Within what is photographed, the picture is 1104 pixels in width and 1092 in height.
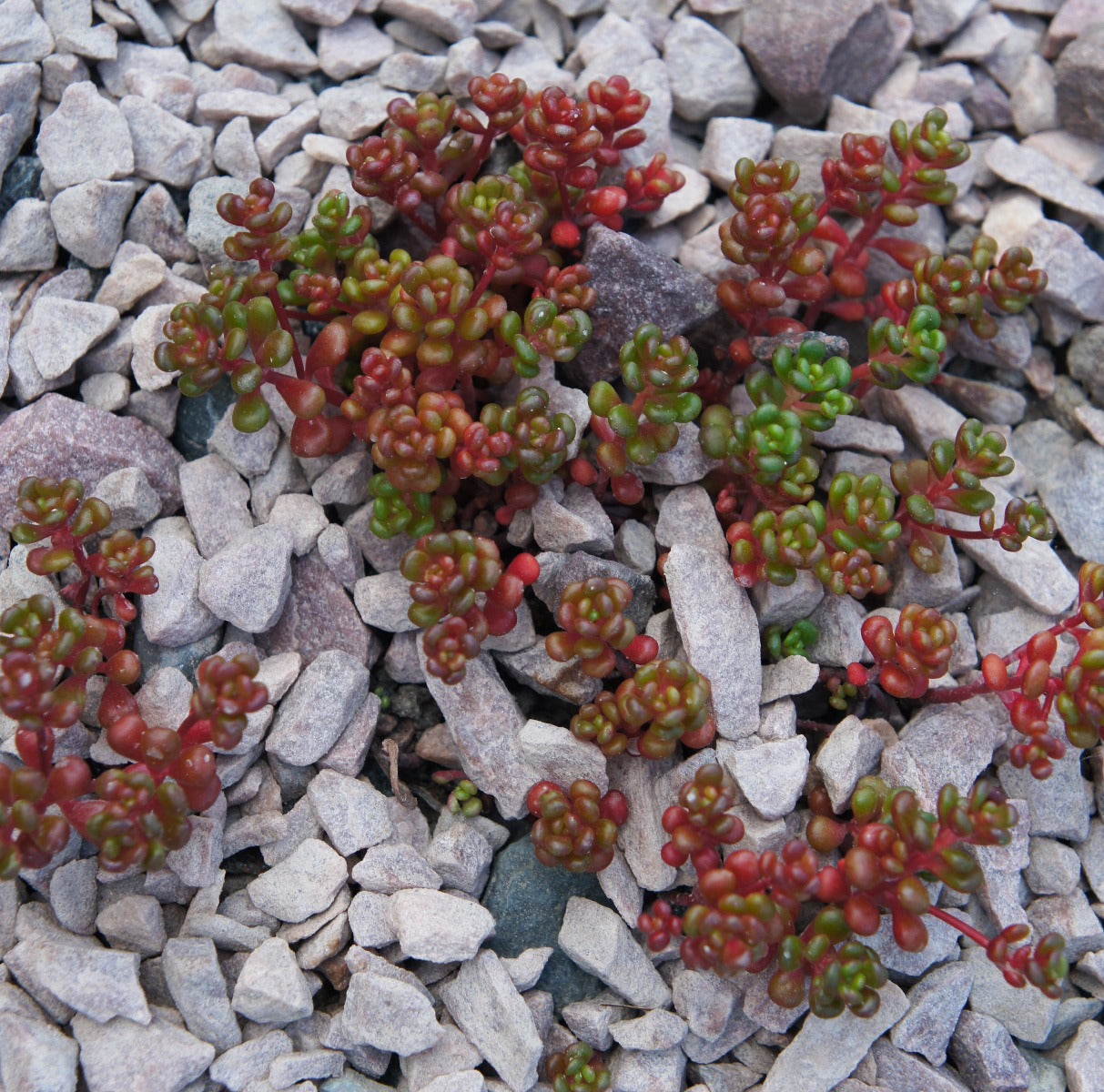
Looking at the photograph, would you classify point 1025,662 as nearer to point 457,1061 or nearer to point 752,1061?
point 752,1061

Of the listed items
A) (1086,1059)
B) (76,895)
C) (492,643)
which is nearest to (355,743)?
(492,643)

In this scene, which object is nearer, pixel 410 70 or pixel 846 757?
pixel 846 757

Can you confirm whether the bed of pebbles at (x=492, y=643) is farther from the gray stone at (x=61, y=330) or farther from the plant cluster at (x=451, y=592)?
the plant cluster at (x=451, y=592)

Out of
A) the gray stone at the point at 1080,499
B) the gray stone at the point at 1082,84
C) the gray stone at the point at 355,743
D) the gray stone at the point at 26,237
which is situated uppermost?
the gray stone at the point at 1082,84

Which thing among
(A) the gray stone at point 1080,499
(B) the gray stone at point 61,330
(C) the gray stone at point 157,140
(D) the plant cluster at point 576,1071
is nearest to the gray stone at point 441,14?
(C) the gray stone at point 157,140

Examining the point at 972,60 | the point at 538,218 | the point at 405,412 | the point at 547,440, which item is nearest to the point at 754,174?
the point at 538,218

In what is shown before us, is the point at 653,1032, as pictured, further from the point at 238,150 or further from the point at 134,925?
the point at 238,150
